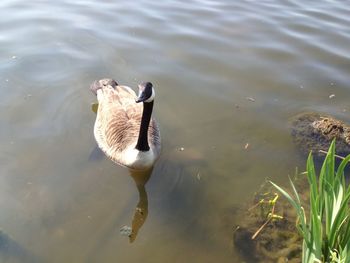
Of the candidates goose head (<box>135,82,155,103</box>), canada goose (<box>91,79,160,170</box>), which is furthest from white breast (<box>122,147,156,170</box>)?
goose head (<box>135,82,155,103</box>)

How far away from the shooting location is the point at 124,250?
16.7 feet

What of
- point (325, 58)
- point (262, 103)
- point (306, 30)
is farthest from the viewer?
point (306, 30)

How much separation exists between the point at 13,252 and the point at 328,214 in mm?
3317

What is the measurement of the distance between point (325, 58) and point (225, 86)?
2336 mm

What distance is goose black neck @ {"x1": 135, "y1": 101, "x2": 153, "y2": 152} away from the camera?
19.7 ft

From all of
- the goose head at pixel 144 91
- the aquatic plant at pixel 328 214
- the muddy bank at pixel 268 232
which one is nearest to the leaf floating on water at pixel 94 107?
the goose head at pixel 144 91

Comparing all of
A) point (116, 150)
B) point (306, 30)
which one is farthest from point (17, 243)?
point (306, 30)

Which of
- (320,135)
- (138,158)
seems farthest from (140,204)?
(320,135)

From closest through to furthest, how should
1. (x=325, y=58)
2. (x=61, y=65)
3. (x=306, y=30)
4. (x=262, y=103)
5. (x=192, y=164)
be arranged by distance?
1. (x=192, y=164)
2. (x=262, y=103)
3. (x=61, y=65)
4. (x=325, y=58)
5. (x=306, y=30)

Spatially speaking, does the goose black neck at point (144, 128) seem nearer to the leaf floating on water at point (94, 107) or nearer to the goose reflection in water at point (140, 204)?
the goose reflection in water at point (140, 204)

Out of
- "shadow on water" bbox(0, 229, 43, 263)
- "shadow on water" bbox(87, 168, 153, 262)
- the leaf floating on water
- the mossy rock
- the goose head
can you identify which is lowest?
"shadow on water" bbox(0, 229, 43, 263)

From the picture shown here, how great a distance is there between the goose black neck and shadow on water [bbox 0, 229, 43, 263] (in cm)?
207

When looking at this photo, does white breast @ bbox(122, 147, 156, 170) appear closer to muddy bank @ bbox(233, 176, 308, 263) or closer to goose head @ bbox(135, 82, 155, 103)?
goose head @ bbox(135, 82, 155, 103)

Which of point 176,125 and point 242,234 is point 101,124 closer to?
point 176,125
